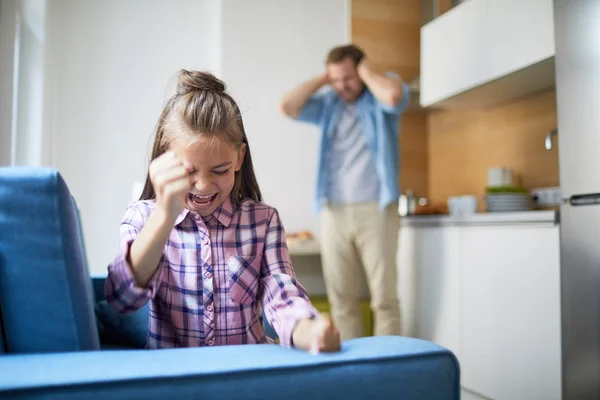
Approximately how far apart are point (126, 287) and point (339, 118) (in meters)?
2.07

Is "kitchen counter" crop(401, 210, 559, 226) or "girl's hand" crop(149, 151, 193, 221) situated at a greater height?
"girl's hand" crop(149, 151, 193, 221)

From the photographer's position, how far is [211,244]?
3.45 ft

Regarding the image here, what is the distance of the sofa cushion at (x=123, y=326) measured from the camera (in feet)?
5.53

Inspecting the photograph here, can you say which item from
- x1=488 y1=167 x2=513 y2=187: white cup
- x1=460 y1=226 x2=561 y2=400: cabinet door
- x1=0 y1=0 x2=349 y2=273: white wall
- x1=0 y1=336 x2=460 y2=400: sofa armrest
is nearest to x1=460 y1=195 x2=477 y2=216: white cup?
x1=488 y1=167 x2=513 y2=187: white cup

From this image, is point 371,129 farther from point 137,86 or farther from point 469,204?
point 137,86

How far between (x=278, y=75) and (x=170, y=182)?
2858 mm

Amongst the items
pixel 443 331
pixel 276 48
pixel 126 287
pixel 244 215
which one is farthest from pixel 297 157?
pixel 126 287

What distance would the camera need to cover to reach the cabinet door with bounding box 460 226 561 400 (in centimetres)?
197

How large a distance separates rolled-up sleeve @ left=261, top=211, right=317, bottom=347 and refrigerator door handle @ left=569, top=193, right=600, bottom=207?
4.16ft

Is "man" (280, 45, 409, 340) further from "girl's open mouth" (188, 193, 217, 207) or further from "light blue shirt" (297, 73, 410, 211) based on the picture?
"girl's open mouth" (188, 193, 217, 207)

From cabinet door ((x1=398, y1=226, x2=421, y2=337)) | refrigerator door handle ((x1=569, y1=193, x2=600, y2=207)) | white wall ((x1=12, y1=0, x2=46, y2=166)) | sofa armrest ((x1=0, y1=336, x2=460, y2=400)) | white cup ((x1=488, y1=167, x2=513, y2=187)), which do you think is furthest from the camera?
white wall ((x1=12, y1=0, x2=46, y2=166))

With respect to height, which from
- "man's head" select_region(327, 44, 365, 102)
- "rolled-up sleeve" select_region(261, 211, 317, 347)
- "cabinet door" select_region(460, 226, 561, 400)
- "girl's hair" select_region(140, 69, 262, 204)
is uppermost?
"man's head" select_region(327, 44, 365, 102)

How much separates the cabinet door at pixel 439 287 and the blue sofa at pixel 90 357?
6.17 ft

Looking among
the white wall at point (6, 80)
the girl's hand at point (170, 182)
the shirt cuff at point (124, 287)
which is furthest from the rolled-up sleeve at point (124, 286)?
the white wall at point (6, 80)
